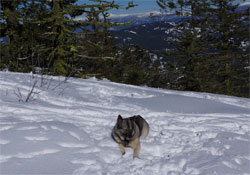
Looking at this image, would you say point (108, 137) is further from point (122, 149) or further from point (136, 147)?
point (136, 147)

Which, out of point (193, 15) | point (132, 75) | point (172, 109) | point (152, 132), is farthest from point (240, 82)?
point (152, 132)

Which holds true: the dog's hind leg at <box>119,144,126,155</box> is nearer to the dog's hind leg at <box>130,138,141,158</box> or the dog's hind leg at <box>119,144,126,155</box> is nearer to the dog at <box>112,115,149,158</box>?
the dog at <box>112,115,149,158</box>

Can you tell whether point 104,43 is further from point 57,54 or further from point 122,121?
point 122,121

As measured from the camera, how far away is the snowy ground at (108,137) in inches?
138

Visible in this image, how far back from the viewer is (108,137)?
4.79 meters

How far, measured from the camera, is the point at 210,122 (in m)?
6.07

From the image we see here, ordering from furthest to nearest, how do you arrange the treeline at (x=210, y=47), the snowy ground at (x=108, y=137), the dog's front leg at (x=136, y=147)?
the treeline at (x=210, y=47)
the dog's front leg at (x=136, y=147)
the snowy ground at (x=108, y=137)

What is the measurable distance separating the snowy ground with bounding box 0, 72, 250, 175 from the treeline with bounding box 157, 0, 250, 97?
1495 cm

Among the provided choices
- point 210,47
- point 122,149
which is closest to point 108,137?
point 122,149

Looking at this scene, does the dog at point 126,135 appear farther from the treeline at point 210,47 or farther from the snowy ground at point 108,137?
the treeline at point 210,47

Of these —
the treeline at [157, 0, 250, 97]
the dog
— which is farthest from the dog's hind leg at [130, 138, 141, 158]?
the treeline at [157, 0, 250, 97]

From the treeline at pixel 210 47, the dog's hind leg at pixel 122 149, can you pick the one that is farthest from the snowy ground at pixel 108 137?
the treeline at pixel 210 47

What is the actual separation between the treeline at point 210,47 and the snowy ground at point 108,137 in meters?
15.0

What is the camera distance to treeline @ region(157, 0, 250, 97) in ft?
70.8
